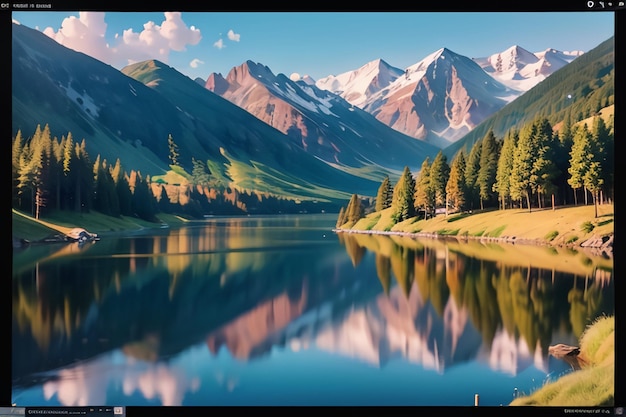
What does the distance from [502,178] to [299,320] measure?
1529 centimetres

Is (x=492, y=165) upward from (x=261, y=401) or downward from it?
upward

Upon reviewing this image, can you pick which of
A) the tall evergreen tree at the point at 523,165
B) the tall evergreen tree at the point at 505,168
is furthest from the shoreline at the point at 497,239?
the tall evergreen tree at the point at 523,165

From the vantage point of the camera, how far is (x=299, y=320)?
19.6 meters

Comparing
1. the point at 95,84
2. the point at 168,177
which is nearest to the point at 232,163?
the point at 95,84

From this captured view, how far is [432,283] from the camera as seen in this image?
2384 centimetres

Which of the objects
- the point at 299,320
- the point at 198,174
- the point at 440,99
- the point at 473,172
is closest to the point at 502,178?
the point at 473,172

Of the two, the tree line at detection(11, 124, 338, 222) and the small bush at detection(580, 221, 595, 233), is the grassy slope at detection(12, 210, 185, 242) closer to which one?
the tree line at detection(11, 124, 338, 222)

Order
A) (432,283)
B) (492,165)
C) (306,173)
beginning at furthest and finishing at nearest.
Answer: (306,173), (492,165), (432,283)

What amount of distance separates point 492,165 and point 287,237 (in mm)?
10965

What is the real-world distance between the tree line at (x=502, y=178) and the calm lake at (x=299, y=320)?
178 cm

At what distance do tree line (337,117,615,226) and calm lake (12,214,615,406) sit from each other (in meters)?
1.78

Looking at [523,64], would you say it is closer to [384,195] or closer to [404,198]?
[404,198]

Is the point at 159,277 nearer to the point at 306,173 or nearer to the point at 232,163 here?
the point at 306,173
